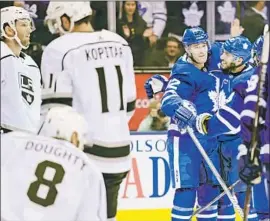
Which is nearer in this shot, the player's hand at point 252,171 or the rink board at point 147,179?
the player's hand at point 252,171

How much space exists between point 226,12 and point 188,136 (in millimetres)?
2374

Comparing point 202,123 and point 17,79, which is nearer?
point 17,79

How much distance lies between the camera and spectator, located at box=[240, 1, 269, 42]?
22.1ft

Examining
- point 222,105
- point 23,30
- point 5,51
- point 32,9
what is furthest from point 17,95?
point 32,9

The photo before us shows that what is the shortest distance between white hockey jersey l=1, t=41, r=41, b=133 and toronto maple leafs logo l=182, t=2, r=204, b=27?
109 inches

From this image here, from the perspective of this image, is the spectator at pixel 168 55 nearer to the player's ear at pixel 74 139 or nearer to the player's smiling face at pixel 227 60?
the player's smiling face at pixel 227 60

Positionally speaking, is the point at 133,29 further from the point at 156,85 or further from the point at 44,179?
the point at 44,179

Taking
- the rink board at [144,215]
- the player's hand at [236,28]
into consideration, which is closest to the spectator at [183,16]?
the player's hand at [236,28]

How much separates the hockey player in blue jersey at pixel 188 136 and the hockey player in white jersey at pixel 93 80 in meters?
1.03

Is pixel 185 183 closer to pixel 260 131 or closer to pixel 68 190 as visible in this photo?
pixel 260 131

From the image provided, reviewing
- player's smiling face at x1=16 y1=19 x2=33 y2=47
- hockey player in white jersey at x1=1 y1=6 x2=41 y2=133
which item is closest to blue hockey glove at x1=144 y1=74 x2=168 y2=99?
hockey player in white jersey at x1=1 y1=6 x2=41 y2=133

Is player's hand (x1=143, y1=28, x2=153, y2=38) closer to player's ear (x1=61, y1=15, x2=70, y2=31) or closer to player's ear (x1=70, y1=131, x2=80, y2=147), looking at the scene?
player's ear (x1=61, y1=15, x2=70, y2=31)

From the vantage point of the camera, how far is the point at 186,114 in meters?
4.28

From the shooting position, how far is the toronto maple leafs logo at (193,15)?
265 inches
